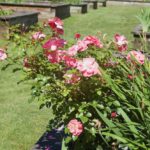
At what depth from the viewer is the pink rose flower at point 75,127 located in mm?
3322

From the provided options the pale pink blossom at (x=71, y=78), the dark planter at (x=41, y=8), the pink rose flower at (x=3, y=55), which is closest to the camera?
the pale pink blossom at (x=71, y=78)

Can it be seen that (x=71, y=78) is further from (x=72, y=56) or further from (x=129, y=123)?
(x=129, y=123)

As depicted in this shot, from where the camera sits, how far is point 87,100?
366 centimetres

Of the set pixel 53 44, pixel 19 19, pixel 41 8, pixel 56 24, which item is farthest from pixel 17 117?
pixel 41 8

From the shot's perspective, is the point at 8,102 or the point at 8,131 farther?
the point at 8,102

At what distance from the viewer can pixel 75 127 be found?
333 centimetres

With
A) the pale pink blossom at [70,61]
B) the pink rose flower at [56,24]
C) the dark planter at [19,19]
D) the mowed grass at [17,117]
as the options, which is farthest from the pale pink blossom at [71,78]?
the dark planter at [19,19]

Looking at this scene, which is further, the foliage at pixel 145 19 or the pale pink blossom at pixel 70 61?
the pale pink blossom at pixel 70 61

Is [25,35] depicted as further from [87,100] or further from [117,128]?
[117,128]

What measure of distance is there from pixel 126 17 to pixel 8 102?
11218 millimetres

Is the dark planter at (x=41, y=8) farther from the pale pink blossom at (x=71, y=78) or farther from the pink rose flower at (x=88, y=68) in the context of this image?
the pink rose flower at (x=88, y=68)

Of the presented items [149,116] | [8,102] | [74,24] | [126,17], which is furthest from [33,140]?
[126,17]

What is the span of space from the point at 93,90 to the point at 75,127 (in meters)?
0.43

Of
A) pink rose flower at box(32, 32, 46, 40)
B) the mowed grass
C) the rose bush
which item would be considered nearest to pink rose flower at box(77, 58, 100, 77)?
the rose bush
